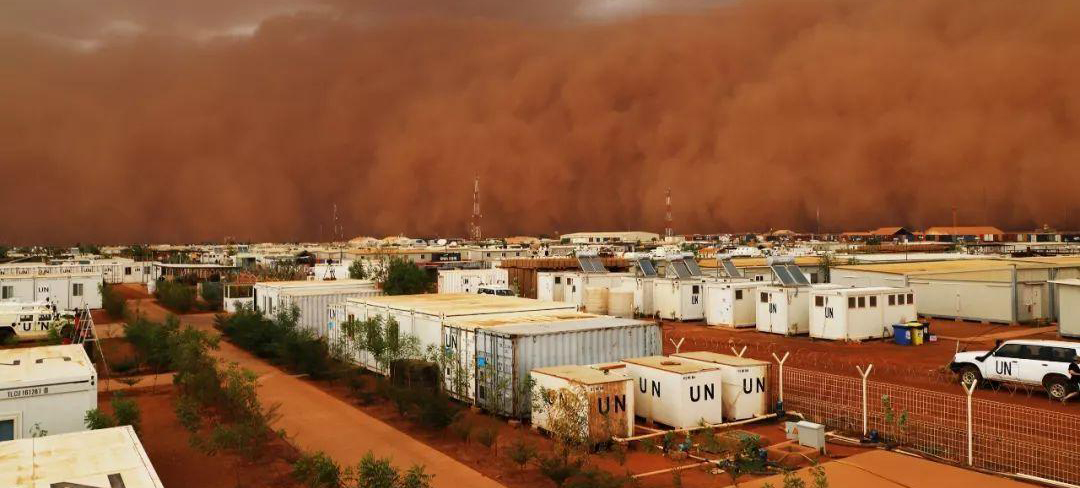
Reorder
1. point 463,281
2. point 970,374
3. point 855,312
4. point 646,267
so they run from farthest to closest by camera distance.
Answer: point 463,281 < point 646,267 < point 855,312 < point 970,374

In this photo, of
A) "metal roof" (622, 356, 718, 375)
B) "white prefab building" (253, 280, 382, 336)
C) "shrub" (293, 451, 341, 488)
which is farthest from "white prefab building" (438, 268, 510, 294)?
"shrub" (293, 451, 341, 488)

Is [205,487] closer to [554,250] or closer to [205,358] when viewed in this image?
[205,358]

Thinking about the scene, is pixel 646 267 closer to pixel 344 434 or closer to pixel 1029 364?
pixel 1029 364

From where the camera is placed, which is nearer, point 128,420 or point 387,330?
point 128,420

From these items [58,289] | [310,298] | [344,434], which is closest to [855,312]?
[344,434]

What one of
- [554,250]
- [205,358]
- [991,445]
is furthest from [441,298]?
[554,250]

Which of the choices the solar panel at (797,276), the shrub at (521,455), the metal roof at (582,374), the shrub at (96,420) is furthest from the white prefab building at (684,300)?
the shrub at (96,420)
